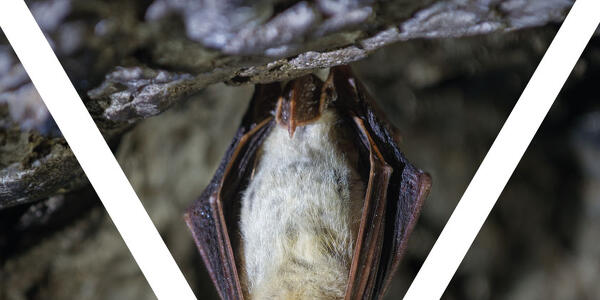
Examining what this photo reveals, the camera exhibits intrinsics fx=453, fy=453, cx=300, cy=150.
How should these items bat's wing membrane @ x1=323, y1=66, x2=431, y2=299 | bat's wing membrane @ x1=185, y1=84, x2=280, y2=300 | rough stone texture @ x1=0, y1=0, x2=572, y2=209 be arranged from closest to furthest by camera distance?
1. rough stone texture @ x1=0, y1=0, x2=572, y2=209
2. bat's wing membrane @ x1=323, y1=66, x2=431, y2=299
3. bat's wing membrane @ x1=185, y1=84, x2=280, y2=300

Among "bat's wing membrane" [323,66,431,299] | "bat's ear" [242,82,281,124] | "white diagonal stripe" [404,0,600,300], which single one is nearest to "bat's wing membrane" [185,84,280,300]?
"bat's ear" [242,82,281,124]

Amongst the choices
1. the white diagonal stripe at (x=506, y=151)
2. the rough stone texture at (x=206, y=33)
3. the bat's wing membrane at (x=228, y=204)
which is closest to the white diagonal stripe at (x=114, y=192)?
the rough stone texture at (x=206, y=33)

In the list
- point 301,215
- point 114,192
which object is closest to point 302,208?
point 301,215

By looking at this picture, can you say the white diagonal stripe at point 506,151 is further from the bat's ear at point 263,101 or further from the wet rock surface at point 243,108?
the bat's ear at point 263,101

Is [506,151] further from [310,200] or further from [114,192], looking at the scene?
[114,192]

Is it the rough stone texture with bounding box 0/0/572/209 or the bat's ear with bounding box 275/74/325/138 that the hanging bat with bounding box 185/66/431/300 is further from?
the rough stone texture with bounding box 0/0/572/209

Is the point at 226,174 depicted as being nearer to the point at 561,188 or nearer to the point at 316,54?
the point at 316,54
